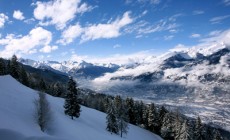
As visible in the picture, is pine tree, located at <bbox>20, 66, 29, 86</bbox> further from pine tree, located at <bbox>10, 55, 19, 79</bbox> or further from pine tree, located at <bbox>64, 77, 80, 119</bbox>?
pine tree, located at <bbox>64, 77, 80, 119</bbox>

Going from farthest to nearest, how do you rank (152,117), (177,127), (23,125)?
1. (152,117)
2. (177,127)
3. (23,125)

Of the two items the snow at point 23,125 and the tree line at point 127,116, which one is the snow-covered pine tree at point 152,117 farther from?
the snow at point 23,125

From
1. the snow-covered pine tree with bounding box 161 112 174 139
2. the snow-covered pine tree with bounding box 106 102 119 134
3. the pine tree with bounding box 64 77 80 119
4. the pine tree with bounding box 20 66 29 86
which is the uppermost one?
the pine tree with bounding box 20 66 29 86

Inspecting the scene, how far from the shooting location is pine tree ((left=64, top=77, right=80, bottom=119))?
67.7 metres

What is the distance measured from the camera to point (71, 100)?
226 ft

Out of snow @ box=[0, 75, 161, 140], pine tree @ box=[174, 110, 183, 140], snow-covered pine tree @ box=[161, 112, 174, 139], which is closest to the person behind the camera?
snow @ box=[0, 75, 161, 140]

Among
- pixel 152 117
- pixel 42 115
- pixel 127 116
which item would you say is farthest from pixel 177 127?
pixel 42 115

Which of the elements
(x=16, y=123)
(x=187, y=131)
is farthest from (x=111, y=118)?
(x=16, y=123)

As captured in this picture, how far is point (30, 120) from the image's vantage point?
48.3 m

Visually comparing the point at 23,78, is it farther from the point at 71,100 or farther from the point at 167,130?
the point at 167,130

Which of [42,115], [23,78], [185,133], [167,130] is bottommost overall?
[167,130]

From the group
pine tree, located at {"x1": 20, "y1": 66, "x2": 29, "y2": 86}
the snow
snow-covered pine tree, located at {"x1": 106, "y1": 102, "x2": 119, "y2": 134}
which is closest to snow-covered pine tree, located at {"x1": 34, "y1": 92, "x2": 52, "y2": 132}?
the snow

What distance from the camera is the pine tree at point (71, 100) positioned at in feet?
222

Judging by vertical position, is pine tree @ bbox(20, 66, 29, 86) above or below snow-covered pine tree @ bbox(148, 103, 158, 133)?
above
